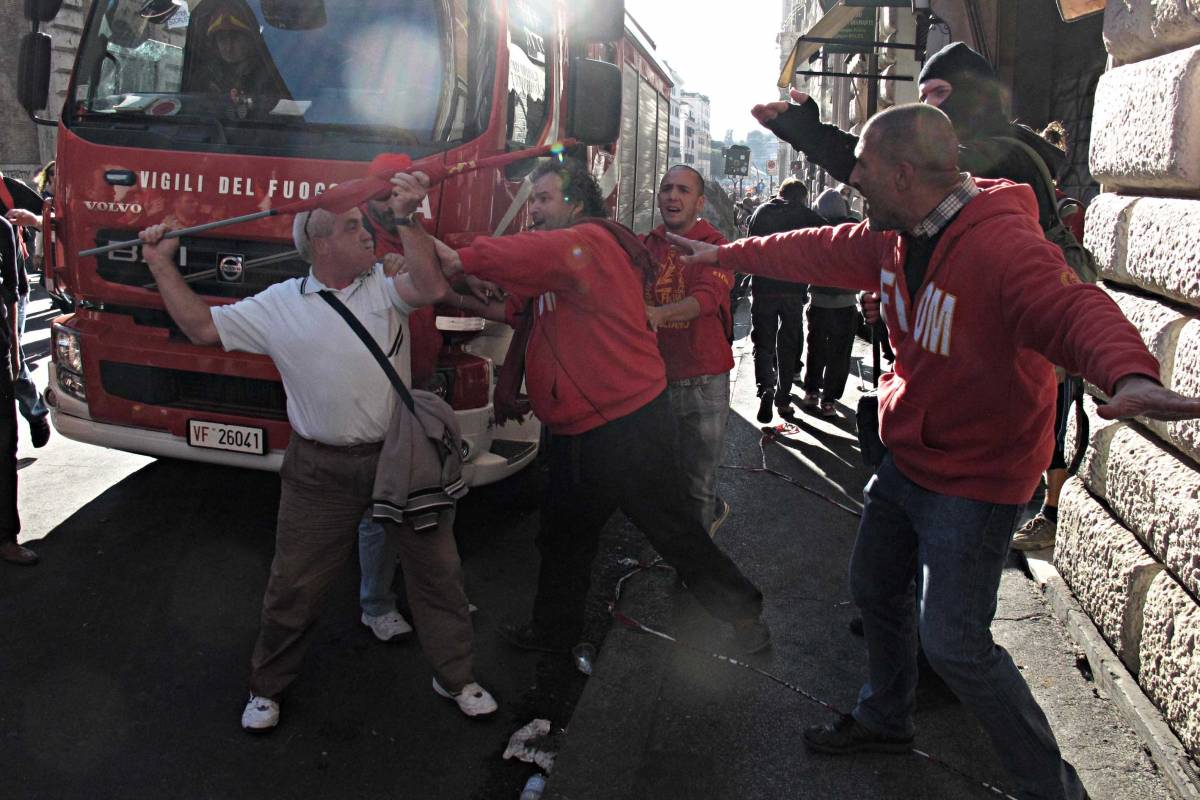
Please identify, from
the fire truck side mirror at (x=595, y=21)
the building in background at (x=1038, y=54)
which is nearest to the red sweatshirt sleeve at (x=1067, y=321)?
the fire truck side mirror at (x=595, y=21)

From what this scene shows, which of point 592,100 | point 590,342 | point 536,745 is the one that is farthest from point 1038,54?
point 536,745

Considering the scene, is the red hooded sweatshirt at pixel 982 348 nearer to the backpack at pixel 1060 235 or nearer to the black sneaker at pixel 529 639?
the backpack at pixel 1060 235

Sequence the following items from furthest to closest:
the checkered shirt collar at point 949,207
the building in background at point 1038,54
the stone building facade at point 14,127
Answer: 1. the stone building facade at point 14,127
2. the building in background at point 1038,54
3. the checkered shirt collar at point 949,207

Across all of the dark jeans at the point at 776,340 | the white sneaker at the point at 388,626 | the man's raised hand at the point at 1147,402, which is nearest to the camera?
the man's raised hand at the point at 1147,402

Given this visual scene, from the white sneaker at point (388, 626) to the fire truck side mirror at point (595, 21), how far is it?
324 cm

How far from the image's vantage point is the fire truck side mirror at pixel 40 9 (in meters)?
5.18

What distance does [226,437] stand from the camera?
4.61 metres

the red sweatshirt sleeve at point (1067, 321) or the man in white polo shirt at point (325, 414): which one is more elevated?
the red sweatshirt sleeve at point (1067, 321)

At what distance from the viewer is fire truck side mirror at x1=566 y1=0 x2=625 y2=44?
214 inches

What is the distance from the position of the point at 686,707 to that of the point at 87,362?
3.27 metres

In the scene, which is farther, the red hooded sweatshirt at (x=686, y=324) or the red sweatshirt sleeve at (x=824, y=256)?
the red hooded sweatshirt at (x=686, y=324)

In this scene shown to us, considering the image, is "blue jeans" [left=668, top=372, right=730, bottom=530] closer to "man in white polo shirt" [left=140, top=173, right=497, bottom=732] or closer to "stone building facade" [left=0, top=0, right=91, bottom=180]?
"man in white polo shirt" [left=140, top=173, right=497, bottom=732]

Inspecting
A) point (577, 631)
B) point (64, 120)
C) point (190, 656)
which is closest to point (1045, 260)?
point (577, 631)

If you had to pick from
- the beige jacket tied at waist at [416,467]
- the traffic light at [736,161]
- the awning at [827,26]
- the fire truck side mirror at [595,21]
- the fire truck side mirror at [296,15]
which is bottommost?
the beige jacket tied at waist at [416,467]
